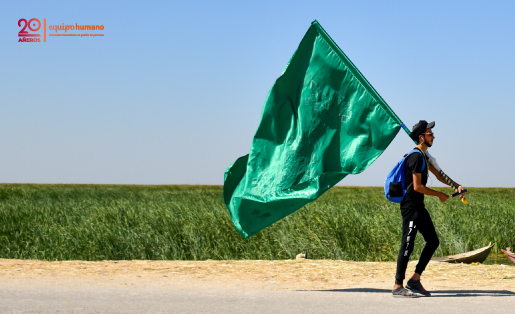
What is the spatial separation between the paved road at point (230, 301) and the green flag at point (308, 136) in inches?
37.0

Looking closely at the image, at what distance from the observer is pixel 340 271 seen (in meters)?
8.91

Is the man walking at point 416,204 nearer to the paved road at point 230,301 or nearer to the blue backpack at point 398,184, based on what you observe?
the blue backpack at point 398,184

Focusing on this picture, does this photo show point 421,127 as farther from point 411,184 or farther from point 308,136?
point 308,136

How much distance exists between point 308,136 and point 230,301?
2.25 meters

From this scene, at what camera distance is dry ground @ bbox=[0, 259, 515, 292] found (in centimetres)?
802

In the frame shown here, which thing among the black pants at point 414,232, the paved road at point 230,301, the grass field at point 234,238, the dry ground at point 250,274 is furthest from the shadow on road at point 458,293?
the grass field at point 234,238

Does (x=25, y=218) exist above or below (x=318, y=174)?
below

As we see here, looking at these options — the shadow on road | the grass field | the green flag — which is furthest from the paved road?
the grass field

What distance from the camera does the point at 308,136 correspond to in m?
7.44

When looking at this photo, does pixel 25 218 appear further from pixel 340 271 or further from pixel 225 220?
pixel 340 271

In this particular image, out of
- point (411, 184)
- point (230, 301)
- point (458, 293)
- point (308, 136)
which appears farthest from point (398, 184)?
point (230, 301)

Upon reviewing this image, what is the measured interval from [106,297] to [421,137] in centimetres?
415

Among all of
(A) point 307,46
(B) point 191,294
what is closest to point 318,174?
(A) point 307,46

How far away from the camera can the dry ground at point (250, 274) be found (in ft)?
26.3
